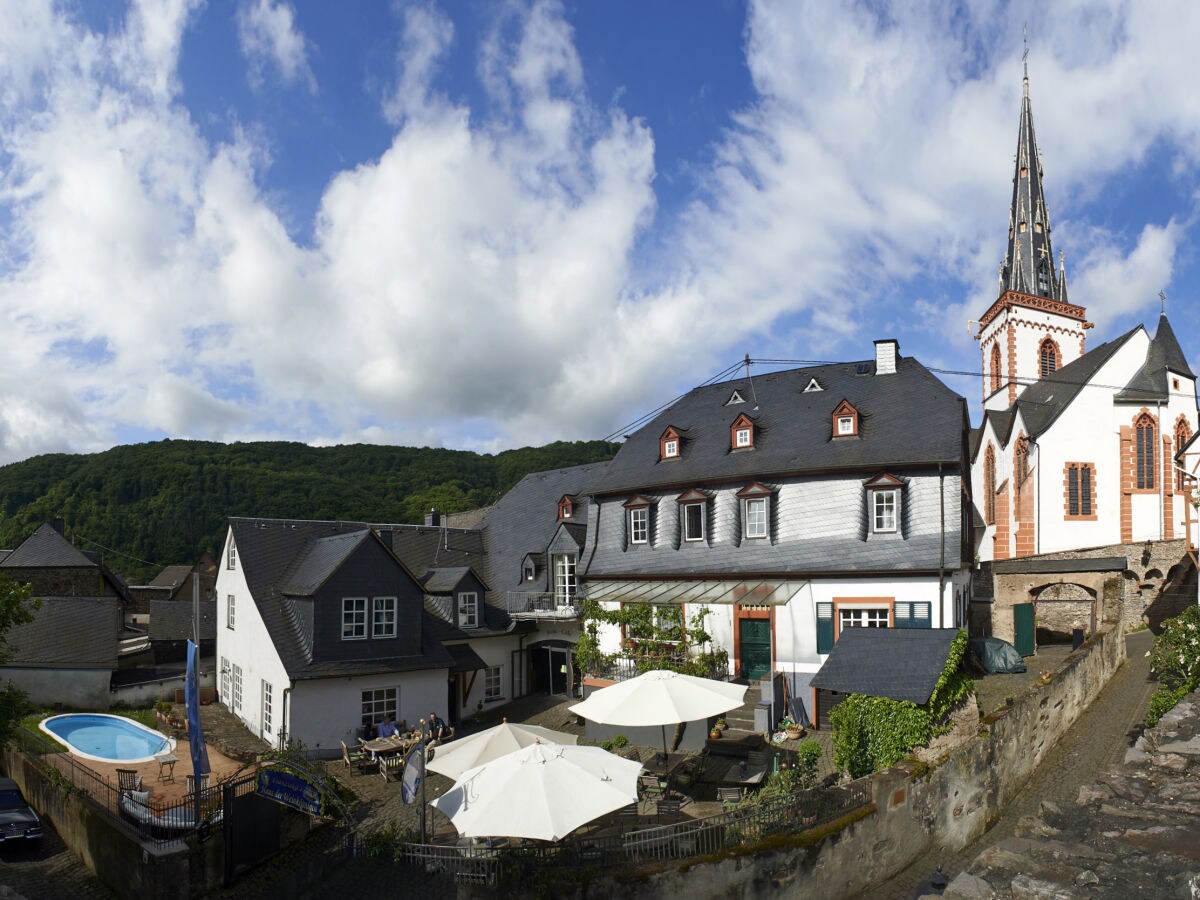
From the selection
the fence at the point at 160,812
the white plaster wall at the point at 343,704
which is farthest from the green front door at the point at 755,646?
the fence at the point at 160,812

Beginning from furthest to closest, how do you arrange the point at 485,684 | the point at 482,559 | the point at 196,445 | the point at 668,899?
1. the point at 196,445
2. the point at 482,559
3. the point at 485,684
4. the point at 668,899

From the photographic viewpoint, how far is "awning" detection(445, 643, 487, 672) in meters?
25.3

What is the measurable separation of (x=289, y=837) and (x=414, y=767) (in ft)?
13.6

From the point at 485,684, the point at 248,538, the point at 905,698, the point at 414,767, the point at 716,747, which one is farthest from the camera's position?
the point at 485,684

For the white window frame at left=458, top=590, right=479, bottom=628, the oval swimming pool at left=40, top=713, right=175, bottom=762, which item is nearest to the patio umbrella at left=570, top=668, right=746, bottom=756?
the white window frame at left=458, top=590, right=479, bottom=628

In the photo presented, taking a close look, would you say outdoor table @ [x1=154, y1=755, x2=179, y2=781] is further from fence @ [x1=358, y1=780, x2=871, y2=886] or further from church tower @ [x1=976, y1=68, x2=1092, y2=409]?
church tower @ [x1=976, y1=68, x2=1092, y2=409]

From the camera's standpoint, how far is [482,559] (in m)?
32.5

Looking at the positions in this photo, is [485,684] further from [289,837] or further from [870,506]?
[870,506]

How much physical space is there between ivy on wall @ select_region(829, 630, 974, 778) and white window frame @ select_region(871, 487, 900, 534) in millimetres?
7727

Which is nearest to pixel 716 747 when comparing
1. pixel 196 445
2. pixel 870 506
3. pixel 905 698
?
Answer: pixel 905 698

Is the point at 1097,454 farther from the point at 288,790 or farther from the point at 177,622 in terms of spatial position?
the point at 177,622

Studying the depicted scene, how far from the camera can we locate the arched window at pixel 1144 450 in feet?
125

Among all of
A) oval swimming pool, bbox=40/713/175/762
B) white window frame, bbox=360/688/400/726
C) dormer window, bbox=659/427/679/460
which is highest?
dormer window, bbox=659/427/679/460

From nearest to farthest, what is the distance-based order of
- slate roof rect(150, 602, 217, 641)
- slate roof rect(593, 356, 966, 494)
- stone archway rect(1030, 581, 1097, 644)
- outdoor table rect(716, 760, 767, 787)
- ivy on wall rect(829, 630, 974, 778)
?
ivy on wall rect(829, 630, 974, 778), outdoor table rect(716, 760, 767, 787), slate roof rect(593, 356, 966, 494), stone archway rect(1030, 581, 1097, 644), slate roof rect(150, 602, 217, 641)
